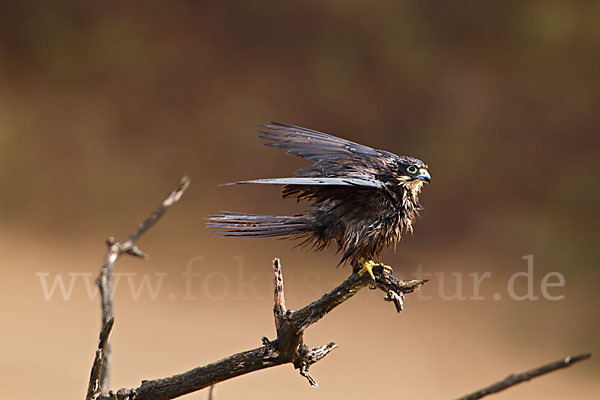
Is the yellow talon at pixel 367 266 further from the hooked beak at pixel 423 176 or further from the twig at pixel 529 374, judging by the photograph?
the twig at pixel 529 374

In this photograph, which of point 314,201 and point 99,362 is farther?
point 314,201

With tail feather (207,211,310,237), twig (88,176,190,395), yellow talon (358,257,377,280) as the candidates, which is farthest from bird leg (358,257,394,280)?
twig (88,176,190,395)

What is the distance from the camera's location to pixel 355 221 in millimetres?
1348

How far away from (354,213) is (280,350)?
0.31 meters

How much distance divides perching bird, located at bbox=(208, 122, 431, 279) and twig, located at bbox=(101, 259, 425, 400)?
7cm

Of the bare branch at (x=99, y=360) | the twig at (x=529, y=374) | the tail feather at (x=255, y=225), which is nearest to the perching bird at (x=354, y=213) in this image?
the tail feather at (x=255, y=225)

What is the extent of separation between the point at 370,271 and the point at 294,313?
169mm

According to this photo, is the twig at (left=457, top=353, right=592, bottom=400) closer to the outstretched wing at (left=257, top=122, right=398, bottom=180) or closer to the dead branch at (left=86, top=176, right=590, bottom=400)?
the dead branch at (left=86, top=176, right=590, bottom=400)

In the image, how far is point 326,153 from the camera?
59.7 inches

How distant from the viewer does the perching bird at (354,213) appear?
1.32 m

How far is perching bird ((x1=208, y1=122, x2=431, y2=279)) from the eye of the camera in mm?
1318

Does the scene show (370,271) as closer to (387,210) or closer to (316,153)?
(387,210)

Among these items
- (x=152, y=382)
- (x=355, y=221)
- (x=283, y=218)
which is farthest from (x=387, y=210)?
(x=152, y=382)

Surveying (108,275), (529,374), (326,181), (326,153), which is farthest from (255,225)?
(529,374)
